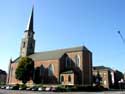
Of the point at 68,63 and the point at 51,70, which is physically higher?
the point at 68,63

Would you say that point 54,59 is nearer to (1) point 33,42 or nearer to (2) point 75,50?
(2) point 75,50

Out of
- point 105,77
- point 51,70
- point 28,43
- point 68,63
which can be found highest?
point 28,43

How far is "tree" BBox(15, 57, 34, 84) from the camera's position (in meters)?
65.6

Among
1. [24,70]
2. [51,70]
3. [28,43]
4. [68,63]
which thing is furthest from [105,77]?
[28,43]

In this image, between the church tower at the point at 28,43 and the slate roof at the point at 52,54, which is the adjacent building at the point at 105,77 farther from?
the church tower at the point at 28,43

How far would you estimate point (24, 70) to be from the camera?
6569 cm

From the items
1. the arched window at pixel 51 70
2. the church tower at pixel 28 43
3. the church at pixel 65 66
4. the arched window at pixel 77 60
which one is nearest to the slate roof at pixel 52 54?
the church at pixel 65 66

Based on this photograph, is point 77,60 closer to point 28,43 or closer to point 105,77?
point 105,77

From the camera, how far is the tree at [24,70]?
6561 cm

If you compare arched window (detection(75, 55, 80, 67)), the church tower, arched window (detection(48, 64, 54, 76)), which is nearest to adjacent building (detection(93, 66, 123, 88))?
arched window (detection(75, 55, 80, 67))

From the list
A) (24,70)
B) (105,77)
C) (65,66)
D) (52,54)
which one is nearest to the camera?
(65,66)

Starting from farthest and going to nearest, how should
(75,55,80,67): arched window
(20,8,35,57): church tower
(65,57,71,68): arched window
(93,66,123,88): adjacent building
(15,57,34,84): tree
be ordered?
(20,8,35,57): church tower → (93,66,123,88): adjacent building → (15,57,34,84): tree → (65,57,71,68): arched window → (75,55,80,67): arched window

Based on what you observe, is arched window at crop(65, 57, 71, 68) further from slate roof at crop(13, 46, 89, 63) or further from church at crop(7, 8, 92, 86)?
slate roof at crop(13, 46, 89, 63)

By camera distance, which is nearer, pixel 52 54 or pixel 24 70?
pixel 24 70
